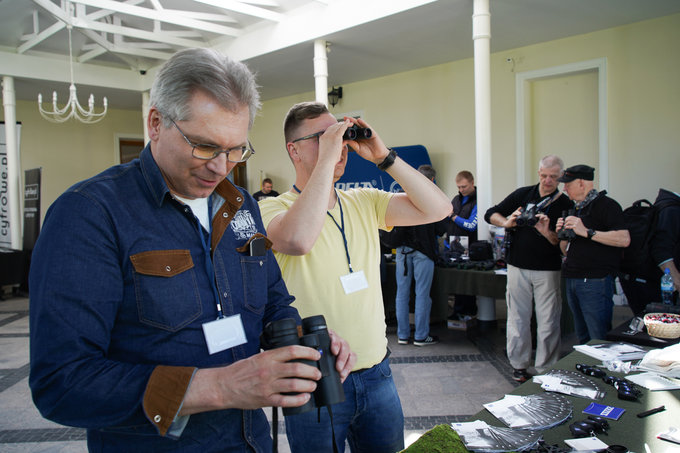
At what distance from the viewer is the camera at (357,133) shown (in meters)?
1.54

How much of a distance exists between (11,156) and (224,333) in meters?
8.87

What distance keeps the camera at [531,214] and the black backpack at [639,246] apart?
59 centimetres

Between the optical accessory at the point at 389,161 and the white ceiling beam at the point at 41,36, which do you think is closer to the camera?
the optical accessory at the point at 389,161

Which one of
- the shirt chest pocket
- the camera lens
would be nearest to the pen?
the camera lens

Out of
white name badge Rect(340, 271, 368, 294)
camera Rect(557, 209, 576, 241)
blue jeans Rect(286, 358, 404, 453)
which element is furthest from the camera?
camera Rect(557, 209, 576, 241)

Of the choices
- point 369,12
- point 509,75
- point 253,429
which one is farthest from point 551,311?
point 509,75

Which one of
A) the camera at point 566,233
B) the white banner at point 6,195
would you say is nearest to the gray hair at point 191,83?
the camera at point 566,233

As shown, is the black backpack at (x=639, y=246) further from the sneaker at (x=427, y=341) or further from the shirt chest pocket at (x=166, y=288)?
the shirt chest pocket at (x=166, y=288)

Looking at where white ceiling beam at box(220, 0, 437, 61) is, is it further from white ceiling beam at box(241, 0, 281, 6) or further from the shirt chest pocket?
the shirt chest pocket

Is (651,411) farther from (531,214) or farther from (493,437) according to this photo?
(531,214)

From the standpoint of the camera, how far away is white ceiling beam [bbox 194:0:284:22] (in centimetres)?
548

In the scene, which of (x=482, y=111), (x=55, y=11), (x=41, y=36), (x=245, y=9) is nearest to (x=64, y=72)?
(x=41, y=36)

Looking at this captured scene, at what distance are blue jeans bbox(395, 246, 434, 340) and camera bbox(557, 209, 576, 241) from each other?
1495 millimetres

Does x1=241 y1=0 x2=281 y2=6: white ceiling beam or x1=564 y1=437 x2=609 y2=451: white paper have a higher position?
x1=241 y1=0 x2=281 y2=6: white ceiling beam
